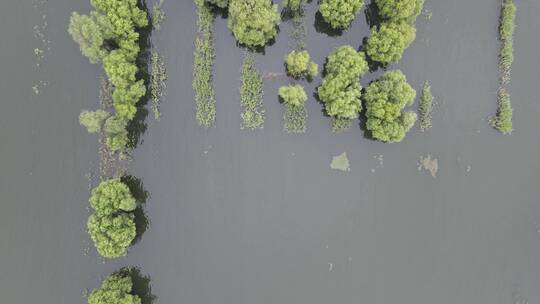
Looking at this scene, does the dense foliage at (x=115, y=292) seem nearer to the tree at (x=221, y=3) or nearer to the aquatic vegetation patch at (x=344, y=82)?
the aquatic vegetation patch at (x=344, y=82)

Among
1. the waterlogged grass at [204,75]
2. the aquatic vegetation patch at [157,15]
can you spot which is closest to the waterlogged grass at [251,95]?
the waterlogged grass at [204,75]

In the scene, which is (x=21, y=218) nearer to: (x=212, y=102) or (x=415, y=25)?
(x=212, y=102)

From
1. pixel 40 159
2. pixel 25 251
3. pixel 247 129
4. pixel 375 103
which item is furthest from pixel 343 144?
pixel 25 251

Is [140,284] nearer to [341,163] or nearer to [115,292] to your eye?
[115,292]

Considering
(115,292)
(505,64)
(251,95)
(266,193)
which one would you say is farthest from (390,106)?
(115,292)

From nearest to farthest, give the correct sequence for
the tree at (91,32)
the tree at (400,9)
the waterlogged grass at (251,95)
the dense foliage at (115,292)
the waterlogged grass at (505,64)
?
the tree at (91,32), the dense foliage at (115,292), the tree at (400,9), the waterlogged grass at (251,95), the waterlogged grass at (505,64)

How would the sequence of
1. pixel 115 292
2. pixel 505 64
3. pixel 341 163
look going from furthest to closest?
pixel 505 64 → pixel 341 163 → pixel 115 292
